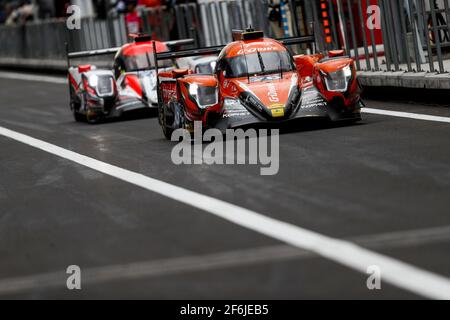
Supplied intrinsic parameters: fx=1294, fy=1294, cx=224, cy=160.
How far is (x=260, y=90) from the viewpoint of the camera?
1491 cm

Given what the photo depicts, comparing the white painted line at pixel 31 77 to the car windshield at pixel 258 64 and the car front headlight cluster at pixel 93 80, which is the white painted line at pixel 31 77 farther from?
the car windshield at pixel 258 64

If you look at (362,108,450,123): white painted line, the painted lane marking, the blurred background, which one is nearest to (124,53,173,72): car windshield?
the blurred background

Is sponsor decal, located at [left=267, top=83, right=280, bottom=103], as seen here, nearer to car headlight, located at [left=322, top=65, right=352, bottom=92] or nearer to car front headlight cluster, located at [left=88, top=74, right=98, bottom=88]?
car headlight, located at [left=322, top=65, right=352, bottom=92]

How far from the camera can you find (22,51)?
1671 inches

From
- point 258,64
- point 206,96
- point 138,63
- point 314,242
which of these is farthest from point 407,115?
point 314,242

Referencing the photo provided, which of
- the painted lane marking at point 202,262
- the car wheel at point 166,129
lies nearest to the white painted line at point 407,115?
the car wheel at point 166,129

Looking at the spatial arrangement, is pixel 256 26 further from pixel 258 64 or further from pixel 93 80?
pixel 258 64

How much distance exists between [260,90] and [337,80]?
946 millimetres

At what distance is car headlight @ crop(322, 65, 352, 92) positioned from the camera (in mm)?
15102

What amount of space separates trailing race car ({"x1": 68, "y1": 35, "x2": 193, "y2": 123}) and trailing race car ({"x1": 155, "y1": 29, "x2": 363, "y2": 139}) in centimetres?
403

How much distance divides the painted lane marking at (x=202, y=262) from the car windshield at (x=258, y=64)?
302 inches

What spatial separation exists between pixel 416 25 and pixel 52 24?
2101cm

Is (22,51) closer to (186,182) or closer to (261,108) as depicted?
(261,108)
